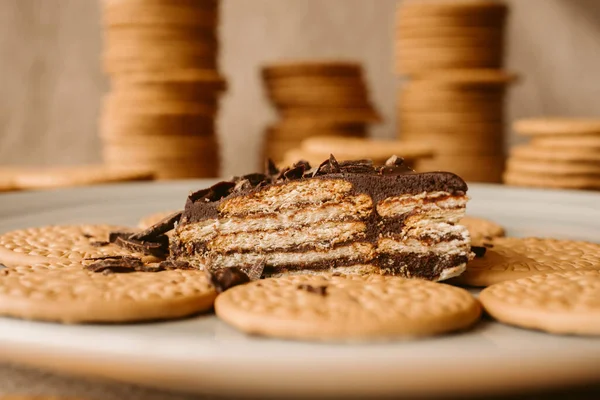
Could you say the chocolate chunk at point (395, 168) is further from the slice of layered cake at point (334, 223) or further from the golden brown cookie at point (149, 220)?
the golden brown cookie at point (149, 220)

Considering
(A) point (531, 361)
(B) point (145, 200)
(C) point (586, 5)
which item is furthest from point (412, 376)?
(C) point (586, 5)

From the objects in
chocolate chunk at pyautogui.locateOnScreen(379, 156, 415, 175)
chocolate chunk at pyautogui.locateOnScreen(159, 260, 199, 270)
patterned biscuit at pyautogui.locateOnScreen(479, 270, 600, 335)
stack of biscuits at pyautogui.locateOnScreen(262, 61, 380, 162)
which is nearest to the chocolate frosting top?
chocolate chunk at pyautogui.locateOnScreen(379, 156, 415, 175)

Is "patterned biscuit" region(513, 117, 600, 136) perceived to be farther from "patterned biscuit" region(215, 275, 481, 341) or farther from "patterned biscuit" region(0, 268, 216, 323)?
"patterned biscuit" region(0, 268, 216, 323)

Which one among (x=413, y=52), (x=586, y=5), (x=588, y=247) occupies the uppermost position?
(x=586, y=5)

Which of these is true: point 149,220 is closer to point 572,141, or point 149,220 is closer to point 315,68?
point 572,141

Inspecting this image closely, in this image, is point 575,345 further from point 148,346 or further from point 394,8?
point 394,8

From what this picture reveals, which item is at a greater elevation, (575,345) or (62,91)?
(62,91)

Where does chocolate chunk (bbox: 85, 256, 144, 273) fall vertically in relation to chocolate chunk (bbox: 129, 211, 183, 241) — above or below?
below
